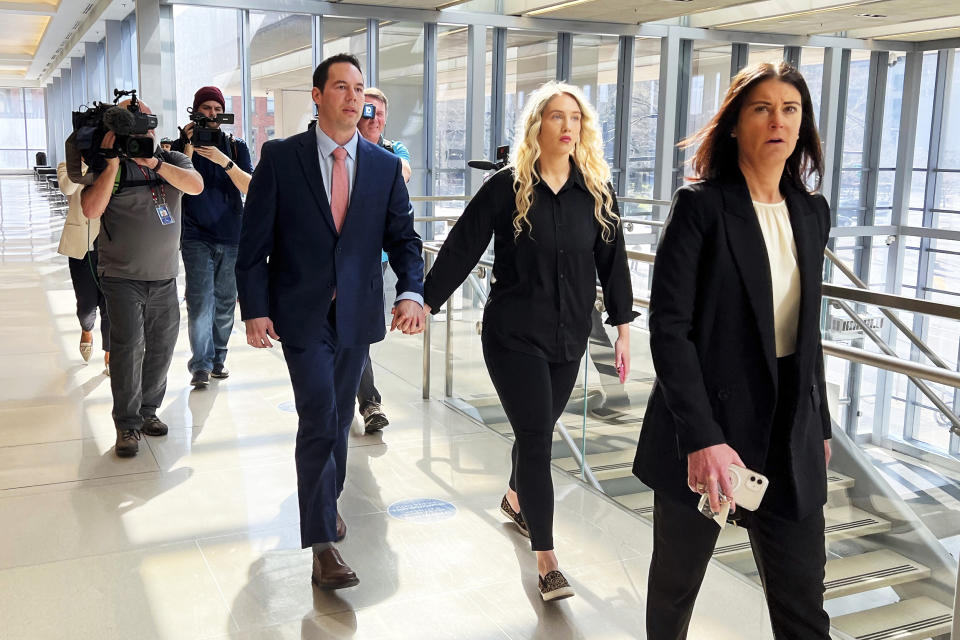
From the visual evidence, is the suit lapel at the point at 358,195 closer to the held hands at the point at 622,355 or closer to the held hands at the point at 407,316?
the held hands at the point at 407,316

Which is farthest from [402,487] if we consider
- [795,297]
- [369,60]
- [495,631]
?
[369,60]

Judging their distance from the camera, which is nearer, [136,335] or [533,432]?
[533,432]

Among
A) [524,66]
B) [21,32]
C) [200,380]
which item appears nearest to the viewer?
[200,380]

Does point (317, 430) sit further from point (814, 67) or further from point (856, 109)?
point (856, 109)

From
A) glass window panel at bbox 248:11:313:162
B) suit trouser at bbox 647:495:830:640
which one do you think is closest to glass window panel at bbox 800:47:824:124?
glass window panel at bbox 248:11:313:162

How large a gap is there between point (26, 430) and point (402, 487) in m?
2.20

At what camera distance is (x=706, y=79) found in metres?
15.4

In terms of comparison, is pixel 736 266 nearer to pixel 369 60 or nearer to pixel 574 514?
pixel 574 514

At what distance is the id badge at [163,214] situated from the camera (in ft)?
14.9

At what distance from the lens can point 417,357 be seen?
20.5 feet

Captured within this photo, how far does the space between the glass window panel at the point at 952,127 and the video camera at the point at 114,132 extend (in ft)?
54.0

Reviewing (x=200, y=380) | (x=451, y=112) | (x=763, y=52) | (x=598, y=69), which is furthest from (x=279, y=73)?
(x=763, y=52)

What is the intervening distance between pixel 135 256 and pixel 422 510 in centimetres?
184

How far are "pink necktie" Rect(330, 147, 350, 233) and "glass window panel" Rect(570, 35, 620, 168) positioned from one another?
1155 centimetres
